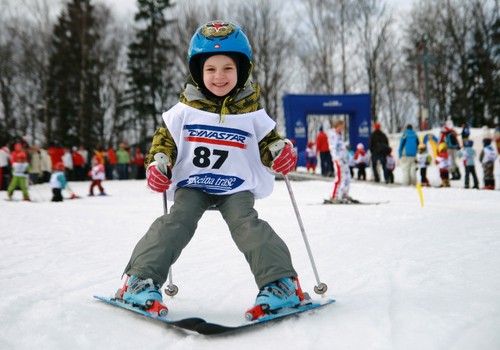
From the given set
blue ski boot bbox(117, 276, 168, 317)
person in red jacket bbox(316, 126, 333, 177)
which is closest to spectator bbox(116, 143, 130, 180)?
person in red jacket bbox(316, 126, 333, 177)

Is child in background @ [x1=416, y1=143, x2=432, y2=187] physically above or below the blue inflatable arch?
below

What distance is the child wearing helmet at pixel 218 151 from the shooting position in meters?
2.25

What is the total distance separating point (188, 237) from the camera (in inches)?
89.8

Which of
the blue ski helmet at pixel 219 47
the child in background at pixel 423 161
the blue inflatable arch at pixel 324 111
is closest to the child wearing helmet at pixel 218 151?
the blue ski helmet at pixel 219 47

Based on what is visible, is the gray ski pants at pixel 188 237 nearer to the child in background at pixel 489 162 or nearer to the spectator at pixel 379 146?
the child in background at pixel 489 162

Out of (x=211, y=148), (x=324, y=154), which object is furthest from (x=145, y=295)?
(x=324, y=154)

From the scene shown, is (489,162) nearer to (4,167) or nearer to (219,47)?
(219,47)

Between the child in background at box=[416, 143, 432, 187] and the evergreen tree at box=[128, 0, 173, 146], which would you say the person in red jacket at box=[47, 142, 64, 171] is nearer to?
the evergreen tree at box=[128, 0, 173, 146]

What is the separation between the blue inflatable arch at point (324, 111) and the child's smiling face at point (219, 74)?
15945 millimetres

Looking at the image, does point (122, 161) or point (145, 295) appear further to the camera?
point (122, 161)

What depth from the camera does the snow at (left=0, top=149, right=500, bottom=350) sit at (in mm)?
1812

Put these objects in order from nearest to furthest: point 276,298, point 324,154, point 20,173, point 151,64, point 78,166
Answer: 1. point 276,298
2. point 20,173
3. point 324,154
4. point 78,166
5. point 151,64

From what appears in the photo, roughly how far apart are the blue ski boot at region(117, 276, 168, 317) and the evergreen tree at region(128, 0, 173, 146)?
2582cm

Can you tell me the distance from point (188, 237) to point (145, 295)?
38 cm
